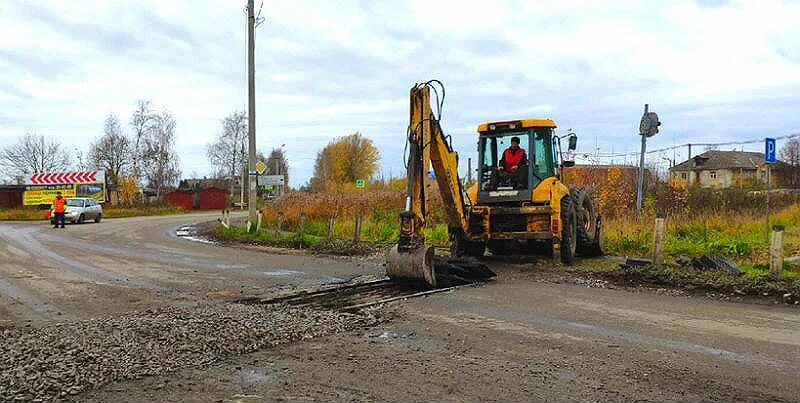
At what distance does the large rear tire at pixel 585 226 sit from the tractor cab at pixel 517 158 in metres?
1.11

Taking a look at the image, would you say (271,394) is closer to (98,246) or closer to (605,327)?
(605,327)

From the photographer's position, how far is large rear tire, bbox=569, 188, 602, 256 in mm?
13219

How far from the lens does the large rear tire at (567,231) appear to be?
1234 centimetres

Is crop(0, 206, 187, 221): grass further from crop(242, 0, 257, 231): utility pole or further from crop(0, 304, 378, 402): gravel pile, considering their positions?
crop(0, 304, 378, 402): gravel pile

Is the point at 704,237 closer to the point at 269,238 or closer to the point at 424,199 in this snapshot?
the point at 424,199

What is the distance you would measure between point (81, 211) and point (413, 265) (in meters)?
30.1

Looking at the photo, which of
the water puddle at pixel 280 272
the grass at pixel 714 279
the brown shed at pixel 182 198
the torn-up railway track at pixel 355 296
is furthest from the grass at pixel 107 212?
the grass at pixel 714 279


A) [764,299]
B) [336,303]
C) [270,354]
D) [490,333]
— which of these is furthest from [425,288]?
[764,299]

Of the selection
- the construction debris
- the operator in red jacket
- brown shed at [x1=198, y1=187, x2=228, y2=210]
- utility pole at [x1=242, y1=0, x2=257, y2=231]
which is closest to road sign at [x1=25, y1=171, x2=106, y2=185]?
brown shed at [x1=198, y1=187, x2=228, y2=210]

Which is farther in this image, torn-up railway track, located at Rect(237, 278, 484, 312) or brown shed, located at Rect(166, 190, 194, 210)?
brown shed, located at Rect(166, 190, 194, 210)

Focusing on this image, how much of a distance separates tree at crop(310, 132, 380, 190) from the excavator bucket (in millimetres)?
71477

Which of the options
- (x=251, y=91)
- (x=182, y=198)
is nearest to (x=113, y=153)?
(x=182, y=198)

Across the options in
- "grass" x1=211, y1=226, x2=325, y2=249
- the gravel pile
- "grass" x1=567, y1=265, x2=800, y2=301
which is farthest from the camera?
"grass" x1=211, y1=226, x2=325, y2=249

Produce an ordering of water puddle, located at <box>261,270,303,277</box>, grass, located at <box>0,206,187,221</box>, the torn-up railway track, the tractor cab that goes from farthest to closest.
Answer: grass, located at <box>0,206,187,221</box>, the tractor cab, water puddle, located at <box>261,270,303,277</box>, the torn-up railway track
